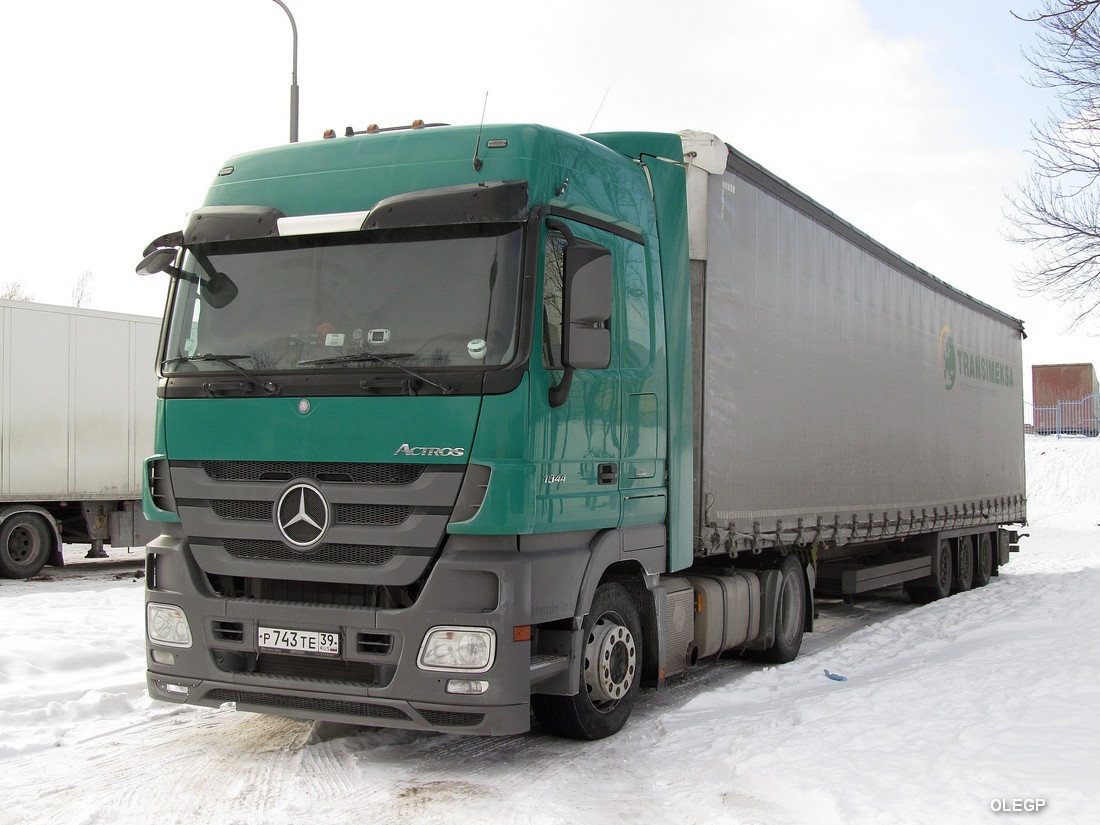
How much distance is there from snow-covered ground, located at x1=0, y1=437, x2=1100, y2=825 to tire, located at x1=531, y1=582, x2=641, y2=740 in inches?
4.7

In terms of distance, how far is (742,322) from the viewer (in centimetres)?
841

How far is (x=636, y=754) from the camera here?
19.9ft

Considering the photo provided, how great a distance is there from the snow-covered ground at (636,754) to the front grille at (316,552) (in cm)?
112

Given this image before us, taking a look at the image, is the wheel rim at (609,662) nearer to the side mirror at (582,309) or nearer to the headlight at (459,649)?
the headlight at (459,649)

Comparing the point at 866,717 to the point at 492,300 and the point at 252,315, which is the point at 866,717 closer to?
the point at 492,300

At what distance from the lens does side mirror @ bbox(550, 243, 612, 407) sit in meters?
5.57

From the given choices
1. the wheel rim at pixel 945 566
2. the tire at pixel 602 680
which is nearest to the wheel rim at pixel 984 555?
the wheel rim at pixel 945 566

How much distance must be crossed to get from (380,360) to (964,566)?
12.5 meters

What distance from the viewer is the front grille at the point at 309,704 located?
215 inches

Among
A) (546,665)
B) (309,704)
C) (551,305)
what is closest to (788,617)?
(546,665)

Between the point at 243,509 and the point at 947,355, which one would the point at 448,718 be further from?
the point at 947,355

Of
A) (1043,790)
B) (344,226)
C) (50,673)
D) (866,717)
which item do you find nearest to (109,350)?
(50,673)

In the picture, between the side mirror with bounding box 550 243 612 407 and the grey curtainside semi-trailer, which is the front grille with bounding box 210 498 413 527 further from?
the side mirror with bounding box 550 243 612 407

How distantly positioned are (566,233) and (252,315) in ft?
5.79
